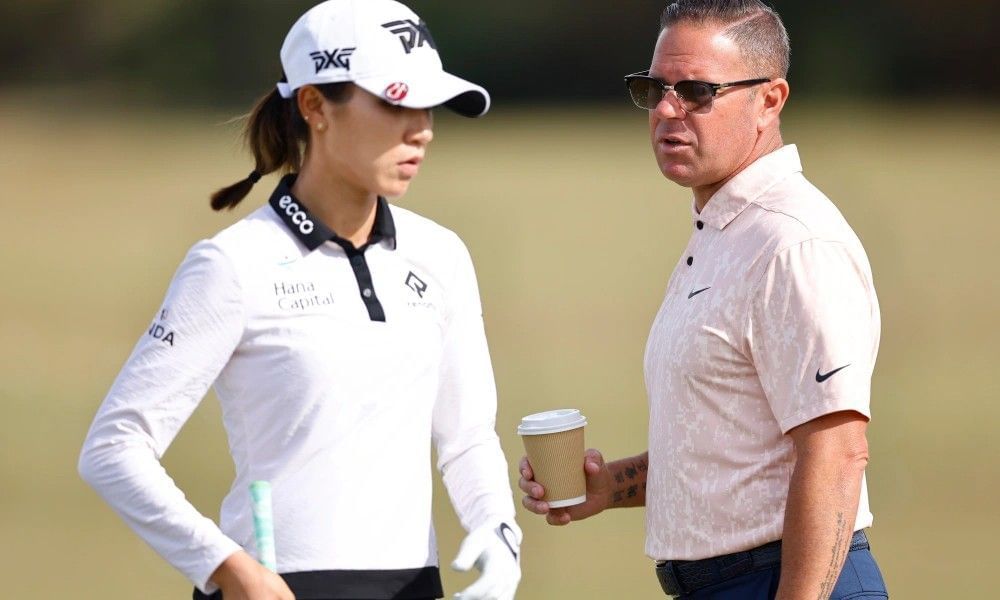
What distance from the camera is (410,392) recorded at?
2326mm

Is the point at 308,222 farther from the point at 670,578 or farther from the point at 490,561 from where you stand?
the point at 670,578

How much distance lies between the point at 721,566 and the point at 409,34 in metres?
1.14

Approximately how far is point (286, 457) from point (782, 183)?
3.76ft

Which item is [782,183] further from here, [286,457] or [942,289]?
[942,289]

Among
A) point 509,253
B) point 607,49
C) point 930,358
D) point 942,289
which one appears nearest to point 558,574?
point 930,358

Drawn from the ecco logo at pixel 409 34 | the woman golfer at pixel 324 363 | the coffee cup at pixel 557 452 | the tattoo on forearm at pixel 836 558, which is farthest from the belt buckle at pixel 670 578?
the ecco logo at pixel 409 34

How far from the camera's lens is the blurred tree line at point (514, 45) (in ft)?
86.5

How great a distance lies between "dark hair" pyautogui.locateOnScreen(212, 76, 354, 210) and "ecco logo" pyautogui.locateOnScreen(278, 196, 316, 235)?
0.40ft

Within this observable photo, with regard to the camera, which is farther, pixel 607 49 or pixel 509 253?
pixel 607 49

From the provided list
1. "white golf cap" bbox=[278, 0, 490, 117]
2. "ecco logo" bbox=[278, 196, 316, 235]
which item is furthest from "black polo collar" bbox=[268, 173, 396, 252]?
"white golf cap" bbox=[278, 0, 490, 117]

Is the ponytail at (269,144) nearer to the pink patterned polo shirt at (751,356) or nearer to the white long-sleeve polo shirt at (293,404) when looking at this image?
the white long-sleeve polo shirt at (293,404)

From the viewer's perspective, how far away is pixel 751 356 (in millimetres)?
2609

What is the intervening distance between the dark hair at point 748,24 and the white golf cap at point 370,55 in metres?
0.73

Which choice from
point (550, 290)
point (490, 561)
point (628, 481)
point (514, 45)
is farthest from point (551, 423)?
point (514, 45)
